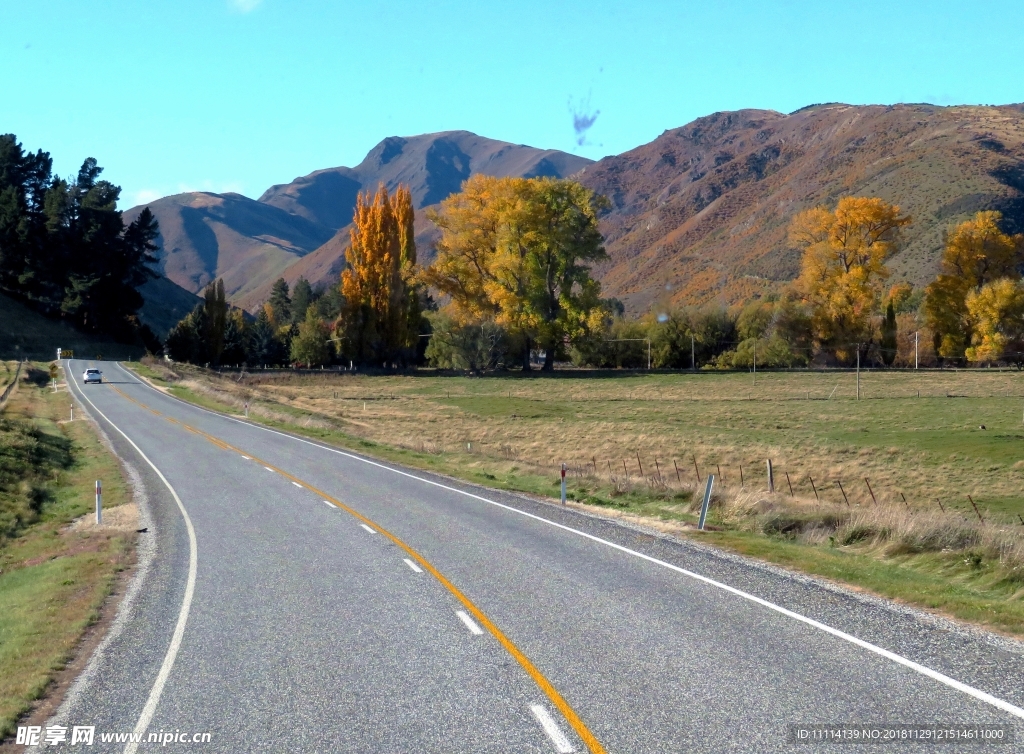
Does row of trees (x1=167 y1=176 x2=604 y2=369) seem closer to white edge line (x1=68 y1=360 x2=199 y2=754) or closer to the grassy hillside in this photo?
the grassy hillside

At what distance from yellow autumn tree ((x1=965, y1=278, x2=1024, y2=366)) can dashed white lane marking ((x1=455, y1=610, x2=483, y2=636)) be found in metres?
83.2

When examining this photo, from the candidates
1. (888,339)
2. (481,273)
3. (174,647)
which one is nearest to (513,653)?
(174,647)

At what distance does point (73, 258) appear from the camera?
9931 cm

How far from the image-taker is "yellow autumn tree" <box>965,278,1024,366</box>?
268 feet

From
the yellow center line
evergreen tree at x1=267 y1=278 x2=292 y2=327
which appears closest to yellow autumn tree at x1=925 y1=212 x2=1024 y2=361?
the yellow center line

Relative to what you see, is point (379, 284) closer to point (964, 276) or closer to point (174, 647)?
point (964, 276)

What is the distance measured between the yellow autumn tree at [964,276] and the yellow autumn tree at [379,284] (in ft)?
156

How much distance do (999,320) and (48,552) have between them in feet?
273

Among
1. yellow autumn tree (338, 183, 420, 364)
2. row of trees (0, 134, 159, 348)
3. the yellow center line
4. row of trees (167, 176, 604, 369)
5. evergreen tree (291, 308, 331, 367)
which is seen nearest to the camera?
the yellow center line

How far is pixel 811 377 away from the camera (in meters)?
74.8

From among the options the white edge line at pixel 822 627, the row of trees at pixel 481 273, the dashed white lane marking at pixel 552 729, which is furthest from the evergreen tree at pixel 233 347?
the dashed white lane marking at pixel 552 729

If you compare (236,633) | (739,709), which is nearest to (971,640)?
(739,709)

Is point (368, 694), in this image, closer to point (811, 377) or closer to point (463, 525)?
point (463, 525)

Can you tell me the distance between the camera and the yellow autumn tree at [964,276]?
279 feet
